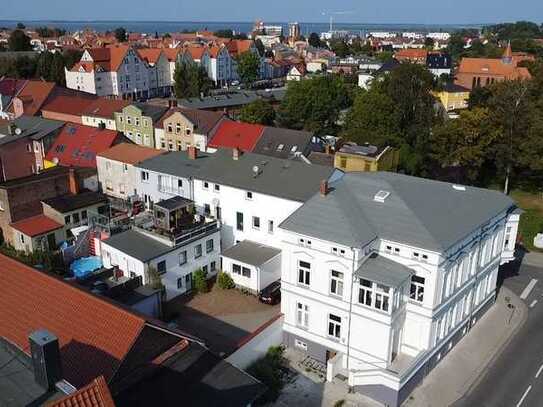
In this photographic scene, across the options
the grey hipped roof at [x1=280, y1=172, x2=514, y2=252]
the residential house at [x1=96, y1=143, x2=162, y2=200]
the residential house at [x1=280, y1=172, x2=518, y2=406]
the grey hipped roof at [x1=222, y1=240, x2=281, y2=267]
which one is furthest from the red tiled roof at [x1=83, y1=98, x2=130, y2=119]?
the residential house at [x1=280, y1=172, x2=518, y2=406]

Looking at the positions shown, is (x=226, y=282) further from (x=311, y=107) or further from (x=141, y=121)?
(x=311, y=107)

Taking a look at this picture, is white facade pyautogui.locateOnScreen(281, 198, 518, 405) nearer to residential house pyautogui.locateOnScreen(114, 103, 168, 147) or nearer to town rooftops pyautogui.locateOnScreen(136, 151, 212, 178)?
town rooftops pyautogui.locateOnScreen(136, 151, 212, 178)

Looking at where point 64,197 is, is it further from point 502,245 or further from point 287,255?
point 502,245

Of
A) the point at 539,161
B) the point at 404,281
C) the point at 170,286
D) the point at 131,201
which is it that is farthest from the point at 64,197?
the point at 539,161

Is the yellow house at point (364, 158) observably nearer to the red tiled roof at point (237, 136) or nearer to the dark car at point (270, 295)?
the red tiled roof at point (237, 136)

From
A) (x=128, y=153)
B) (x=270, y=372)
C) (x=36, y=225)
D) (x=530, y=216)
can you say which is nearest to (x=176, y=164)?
(x=128, y=153)
